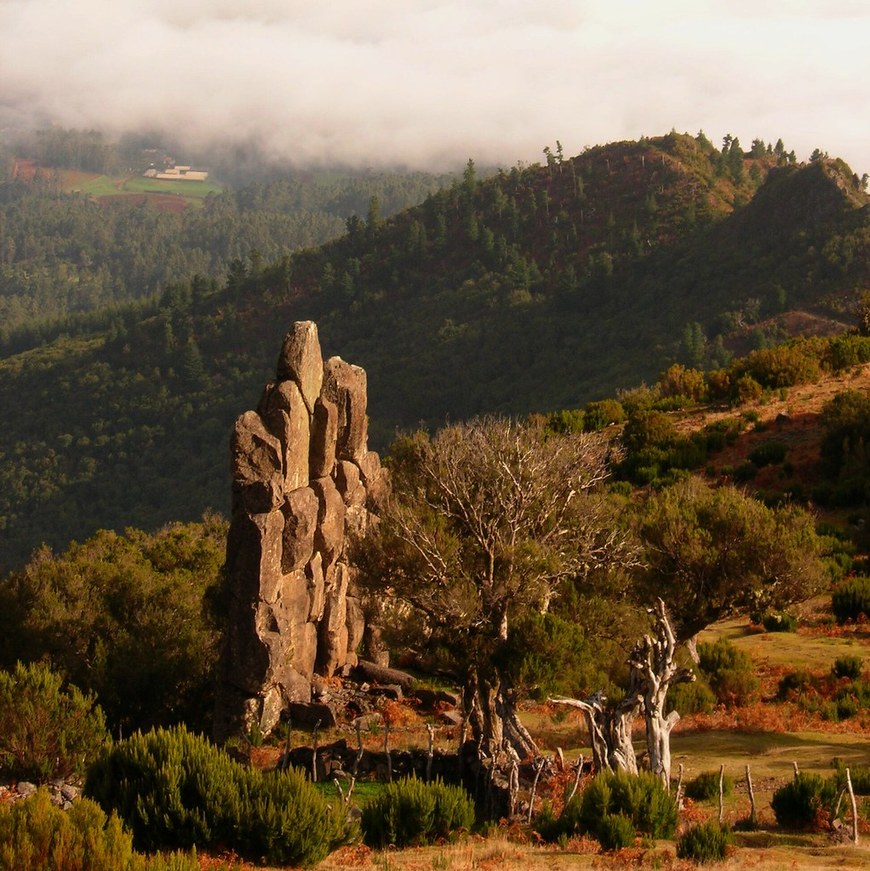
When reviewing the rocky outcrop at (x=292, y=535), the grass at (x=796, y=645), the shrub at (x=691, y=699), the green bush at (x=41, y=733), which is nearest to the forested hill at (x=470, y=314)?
the grass at (x=796, y=645)

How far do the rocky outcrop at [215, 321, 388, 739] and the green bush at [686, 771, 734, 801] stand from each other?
8.29m

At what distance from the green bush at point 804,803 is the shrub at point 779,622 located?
1502cm

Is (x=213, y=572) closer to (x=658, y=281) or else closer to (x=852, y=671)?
(x=852, y=671)

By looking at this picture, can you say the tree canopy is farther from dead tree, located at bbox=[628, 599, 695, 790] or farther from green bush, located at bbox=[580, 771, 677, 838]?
green bush, located at bbox=[580, 771, 677, 838]

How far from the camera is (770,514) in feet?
86.5

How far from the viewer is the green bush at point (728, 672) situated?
26.1m

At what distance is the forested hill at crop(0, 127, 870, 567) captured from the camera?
9788 centimetres

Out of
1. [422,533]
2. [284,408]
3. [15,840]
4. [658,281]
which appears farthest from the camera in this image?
[658,281]

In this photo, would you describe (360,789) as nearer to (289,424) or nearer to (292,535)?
(292,535)

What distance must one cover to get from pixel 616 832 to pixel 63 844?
24.3 ft

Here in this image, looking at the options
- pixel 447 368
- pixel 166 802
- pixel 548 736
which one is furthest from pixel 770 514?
pixel 447 368

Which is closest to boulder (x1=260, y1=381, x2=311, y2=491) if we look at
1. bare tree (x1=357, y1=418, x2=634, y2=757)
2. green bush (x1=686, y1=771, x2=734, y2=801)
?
bare tree (x1=357, y1=418, x2=634, y2=757)

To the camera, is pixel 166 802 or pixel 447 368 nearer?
pixel 166 802

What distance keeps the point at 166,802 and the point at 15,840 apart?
13.5 feet
